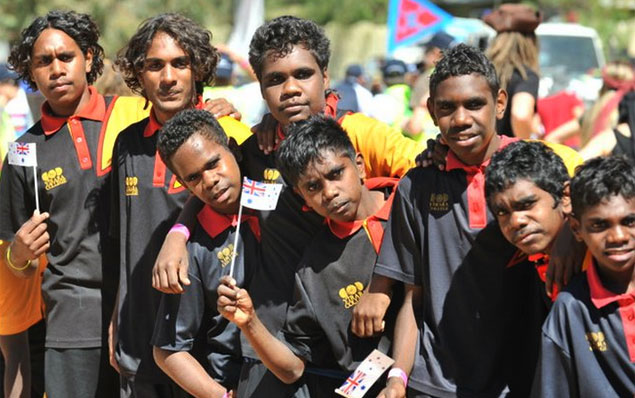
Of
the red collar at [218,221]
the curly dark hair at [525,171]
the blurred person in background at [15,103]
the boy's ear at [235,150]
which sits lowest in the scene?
the blurred person in background at [15,103]

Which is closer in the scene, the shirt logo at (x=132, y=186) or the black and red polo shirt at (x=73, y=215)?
the shirt logo at (x=132, y=186)

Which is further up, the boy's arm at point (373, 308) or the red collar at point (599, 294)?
the red collar at point (599, 294)

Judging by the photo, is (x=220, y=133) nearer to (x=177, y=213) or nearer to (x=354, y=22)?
(x=177, y=213)

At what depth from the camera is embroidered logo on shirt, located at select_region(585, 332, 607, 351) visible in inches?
152

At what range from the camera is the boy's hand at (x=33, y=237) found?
17.4 ft

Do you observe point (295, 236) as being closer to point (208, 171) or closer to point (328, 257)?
point (328, 257)

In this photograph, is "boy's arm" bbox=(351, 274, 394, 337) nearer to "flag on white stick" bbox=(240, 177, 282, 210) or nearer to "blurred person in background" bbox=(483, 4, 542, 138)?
"flag on white stick" bbox=(240, 177, 282, 210)

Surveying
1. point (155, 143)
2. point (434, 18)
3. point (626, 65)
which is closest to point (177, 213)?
point (155, 143)

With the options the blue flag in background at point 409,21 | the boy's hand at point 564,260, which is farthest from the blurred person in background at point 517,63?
the blue flag in background at point 409,21

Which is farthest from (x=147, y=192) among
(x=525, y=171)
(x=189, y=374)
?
(x=525, y=171)

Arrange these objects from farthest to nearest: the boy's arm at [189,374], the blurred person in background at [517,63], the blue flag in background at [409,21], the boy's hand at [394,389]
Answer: the blue flag in background at [409,21] → the blurred person in background at [517,63] → the boy's arm at [189,374] → the boy's hand at [394,389]

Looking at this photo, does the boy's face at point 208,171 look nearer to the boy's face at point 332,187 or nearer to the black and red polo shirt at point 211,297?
the black and red polo shirt at point 211,297

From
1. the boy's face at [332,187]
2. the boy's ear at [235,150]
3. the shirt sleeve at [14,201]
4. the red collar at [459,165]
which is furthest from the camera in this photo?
the shirt sleeve at [14,201]

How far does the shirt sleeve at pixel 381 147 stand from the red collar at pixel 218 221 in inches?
23.8
